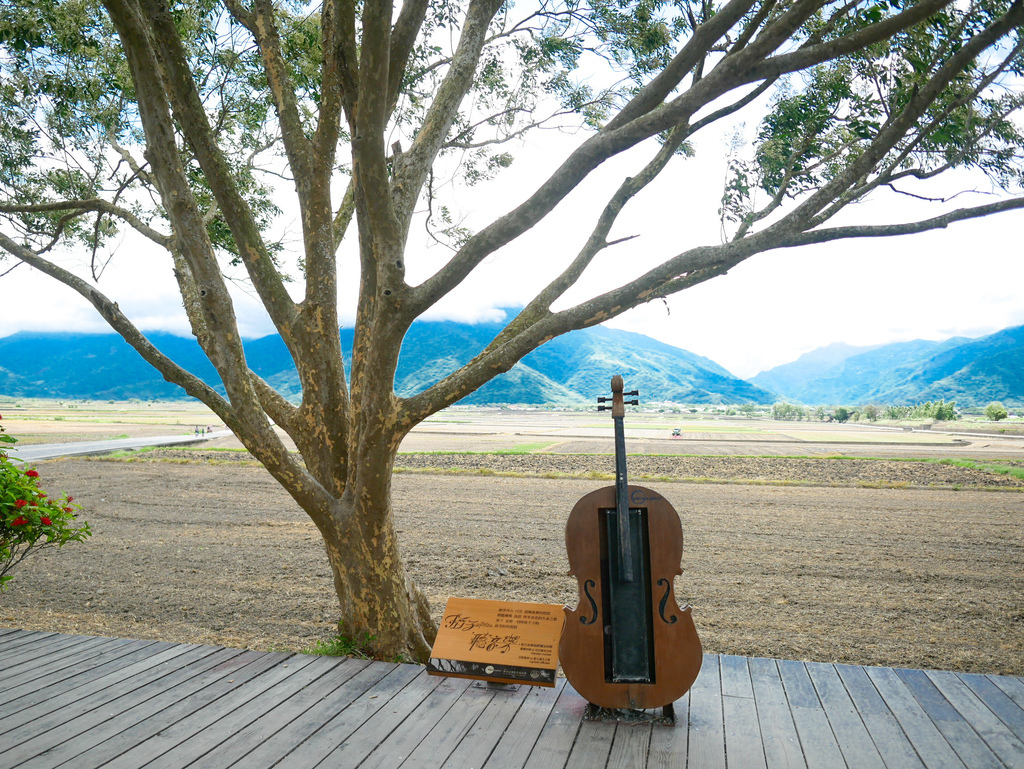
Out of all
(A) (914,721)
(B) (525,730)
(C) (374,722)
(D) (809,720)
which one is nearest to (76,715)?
(C) (374,722)

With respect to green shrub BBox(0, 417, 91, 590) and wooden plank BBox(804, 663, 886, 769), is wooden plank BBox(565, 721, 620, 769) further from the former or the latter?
green shrub BBox(0, 417, 91, 590)

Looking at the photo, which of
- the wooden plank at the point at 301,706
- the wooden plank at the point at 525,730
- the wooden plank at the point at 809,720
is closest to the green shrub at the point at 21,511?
the wooden plank at the point at 301,706

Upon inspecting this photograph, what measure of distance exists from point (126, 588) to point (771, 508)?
10.5m

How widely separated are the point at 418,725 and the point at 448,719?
0.13 metres

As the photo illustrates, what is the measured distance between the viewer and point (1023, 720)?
8.69ft

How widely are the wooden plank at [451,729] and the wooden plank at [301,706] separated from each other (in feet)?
1.14

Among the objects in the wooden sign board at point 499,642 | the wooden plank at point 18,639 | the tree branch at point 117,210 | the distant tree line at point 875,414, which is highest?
the tree branch at point 117,210

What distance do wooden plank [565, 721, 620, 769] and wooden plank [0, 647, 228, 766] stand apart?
1.80 metres

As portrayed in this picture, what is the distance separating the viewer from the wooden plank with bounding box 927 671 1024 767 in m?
2.38

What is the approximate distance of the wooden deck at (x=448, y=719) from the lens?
2.37 meters

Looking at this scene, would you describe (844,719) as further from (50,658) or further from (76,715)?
(50,658)

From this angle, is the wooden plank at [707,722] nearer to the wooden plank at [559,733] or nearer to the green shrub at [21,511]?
the wooden plank at [559,733]

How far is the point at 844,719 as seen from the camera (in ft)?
8.71

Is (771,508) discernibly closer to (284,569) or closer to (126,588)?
(284,569)
